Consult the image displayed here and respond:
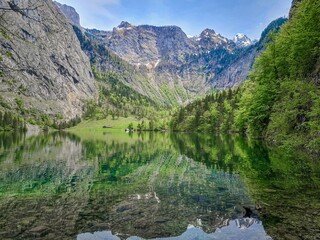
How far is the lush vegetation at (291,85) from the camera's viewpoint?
36.2 meters

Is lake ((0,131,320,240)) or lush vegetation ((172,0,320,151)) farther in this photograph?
lush vegetation ((172,0,320,151))

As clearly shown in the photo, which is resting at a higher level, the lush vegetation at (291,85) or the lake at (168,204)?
the lush vegetation at (291,85)

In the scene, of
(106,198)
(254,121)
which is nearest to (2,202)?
(106,198)

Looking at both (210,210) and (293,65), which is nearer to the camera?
(210,210)

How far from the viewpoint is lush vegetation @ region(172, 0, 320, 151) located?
36.2 metres

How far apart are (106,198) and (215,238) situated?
10.1 metres

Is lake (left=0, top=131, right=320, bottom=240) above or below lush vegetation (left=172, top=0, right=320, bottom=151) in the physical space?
below

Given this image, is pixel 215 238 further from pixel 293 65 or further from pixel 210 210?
pixel 293 65

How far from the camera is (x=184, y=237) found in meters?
13.3

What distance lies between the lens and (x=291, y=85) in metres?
39.2

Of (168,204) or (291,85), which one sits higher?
(291,85)

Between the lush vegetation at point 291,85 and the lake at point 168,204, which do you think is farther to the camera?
the lush vegetation at point 291,85

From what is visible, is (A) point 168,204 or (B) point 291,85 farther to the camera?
(B) point 291,85

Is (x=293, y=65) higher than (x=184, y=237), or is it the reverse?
(x=293, y=65)
